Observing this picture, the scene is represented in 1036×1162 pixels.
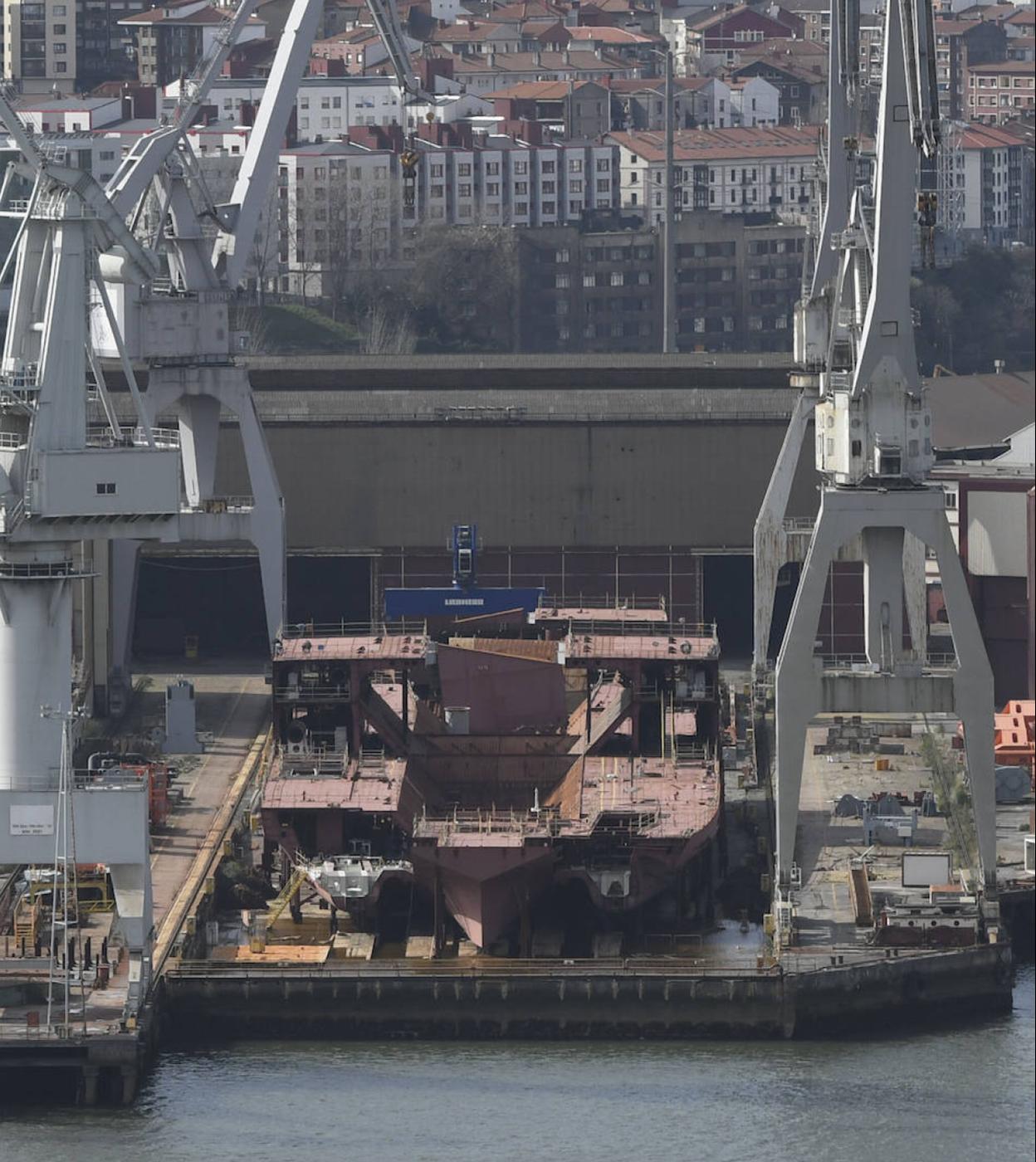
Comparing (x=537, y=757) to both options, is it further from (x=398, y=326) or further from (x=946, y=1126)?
(x=398, y=326)

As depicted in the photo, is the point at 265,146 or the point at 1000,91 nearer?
the point at 265,146

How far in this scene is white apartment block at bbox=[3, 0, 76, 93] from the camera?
50812 mm

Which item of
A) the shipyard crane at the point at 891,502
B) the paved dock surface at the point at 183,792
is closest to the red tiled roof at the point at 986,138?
the paved dock surface at the point at 183,792

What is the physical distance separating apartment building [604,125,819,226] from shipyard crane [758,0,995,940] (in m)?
35.9

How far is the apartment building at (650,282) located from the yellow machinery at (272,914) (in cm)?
3670

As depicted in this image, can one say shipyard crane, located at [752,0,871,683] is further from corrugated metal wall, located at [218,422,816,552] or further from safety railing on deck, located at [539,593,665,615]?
corrugated metal wall, located at [218,422,816,552]

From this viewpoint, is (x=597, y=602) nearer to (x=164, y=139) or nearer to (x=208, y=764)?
(x=208, y=764)

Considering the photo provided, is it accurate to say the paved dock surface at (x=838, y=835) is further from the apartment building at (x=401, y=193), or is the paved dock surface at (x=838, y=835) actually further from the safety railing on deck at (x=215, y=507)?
the apartment building at (x=401, y=193)

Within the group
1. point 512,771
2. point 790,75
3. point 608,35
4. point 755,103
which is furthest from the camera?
point 608,35

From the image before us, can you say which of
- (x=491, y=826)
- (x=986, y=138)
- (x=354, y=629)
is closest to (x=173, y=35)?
(x=354, y=629)

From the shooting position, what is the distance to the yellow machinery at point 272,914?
28.1 meters

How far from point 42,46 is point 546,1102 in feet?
95.7

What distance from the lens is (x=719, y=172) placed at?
67125 mm

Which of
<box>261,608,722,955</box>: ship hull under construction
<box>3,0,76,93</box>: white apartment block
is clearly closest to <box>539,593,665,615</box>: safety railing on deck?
<box>261,608,722,955</box>: ship hull under construction
